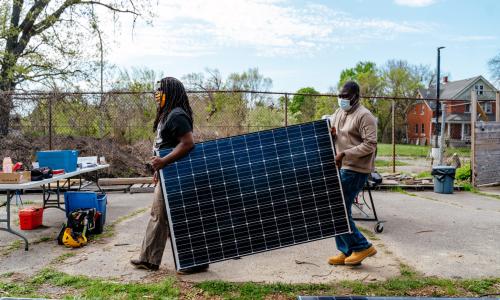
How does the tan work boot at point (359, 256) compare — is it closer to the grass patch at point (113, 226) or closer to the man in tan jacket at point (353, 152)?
the man in tan jacket at point (353, 152)

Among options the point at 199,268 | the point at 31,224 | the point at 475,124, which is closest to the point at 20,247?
the point at 31,224

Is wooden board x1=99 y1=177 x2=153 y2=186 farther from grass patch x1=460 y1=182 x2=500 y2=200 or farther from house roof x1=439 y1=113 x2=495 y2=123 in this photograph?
house roof x1=439 y1=113 x2=495 y2=123

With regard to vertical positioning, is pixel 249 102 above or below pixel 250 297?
above

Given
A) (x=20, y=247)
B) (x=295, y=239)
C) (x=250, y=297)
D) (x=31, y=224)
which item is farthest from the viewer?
(x=31, y=224)

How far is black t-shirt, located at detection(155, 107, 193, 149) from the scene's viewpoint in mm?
4379

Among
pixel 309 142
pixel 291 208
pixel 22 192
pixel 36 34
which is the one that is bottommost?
pixel 22 192

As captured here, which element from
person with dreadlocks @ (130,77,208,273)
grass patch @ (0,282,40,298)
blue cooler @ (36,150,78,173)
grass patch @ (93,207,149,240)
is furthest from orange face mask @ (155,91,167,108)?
blue cooler @ (36,150,78,173)

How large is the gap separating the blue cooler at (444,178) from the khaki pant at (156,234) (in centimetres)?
815

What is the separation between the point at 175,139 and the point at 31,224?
368cm

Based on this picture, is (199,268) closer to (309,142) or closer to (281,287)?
(281,287)

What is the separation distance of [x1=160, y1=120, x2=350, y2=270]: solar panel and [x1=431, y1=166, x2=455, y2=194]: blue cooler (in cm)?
716

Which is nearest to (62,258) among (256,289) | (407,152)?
(256,289)

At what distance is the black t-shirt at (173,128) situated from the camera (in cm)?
438

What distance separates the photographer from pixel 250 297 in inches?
154
